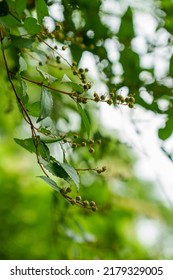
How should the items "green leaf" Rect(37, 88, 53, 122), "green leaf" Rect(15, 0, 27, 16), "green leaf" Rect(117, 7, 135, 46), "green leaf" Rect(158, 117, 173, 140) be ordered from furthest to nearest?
"green leaf" Rect(117, 7, 135, 46), "green leaf" Rect(158, 117, 173, 140), "green leaf" Rect(15, 0, 27, 16), "green leaf" Rect(37, 88, 53, 122)

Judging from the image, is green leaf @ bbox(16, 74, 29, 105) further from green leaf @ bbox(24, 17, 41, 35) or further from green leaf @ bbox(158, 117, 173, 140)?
green leaf @ bbox(158, 117, 173, 140)

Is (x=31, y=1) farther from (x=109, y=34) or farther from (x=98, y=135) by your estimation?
(x=98, y=135)

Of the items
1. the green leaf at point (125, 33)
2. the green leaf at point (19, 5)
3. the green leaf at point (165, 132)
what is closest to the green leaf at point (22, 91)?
the green leaf at point (19, 5)

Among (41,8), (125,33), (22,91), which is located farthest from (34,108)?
(125,33)

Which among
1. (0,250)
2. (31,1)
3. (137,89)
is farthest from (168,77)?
(0,250)

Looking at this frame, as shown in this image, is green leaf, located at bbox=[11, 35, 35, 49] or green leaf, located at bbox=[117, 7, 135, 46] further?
green leaf, located at bbox=[117, 7, 135, 46]

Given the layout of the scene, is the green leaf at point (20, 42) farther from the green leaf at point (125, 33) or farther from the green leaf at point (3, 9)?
the green leaf at point (125, 33)

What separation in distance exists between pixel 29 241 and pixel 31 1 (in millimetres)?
1187

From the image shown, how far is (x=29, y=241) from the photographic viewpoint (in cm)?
200

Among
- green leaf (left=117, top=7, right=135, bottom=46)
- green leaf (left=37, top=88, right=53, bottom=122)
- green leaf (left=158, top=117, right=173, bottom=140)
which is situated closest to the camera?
green leaf (left=37, top=88, right=53, bottom=122)

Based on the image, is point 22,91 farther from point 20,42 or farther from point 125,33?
point 125,33

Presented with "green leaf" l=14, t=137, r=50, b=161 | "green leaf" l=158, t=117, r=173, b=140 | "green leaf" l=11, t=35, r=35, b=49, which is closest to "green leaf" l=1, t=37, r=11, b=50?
"green leaf" l=11, t=35, r=35, b=49

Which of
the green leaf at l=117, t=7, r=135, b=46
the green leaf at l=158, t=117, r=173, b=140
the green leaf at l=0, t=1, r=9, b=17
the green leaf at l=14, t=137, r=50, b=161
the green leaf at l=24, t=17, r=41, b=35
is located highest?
the green leaf at l=117, t=7, r=135, b=46

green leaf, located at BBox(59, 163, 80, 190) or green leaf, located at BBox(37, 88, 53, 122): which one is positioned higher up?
green leaf, located at BBox(37, 88, 53, 122)
